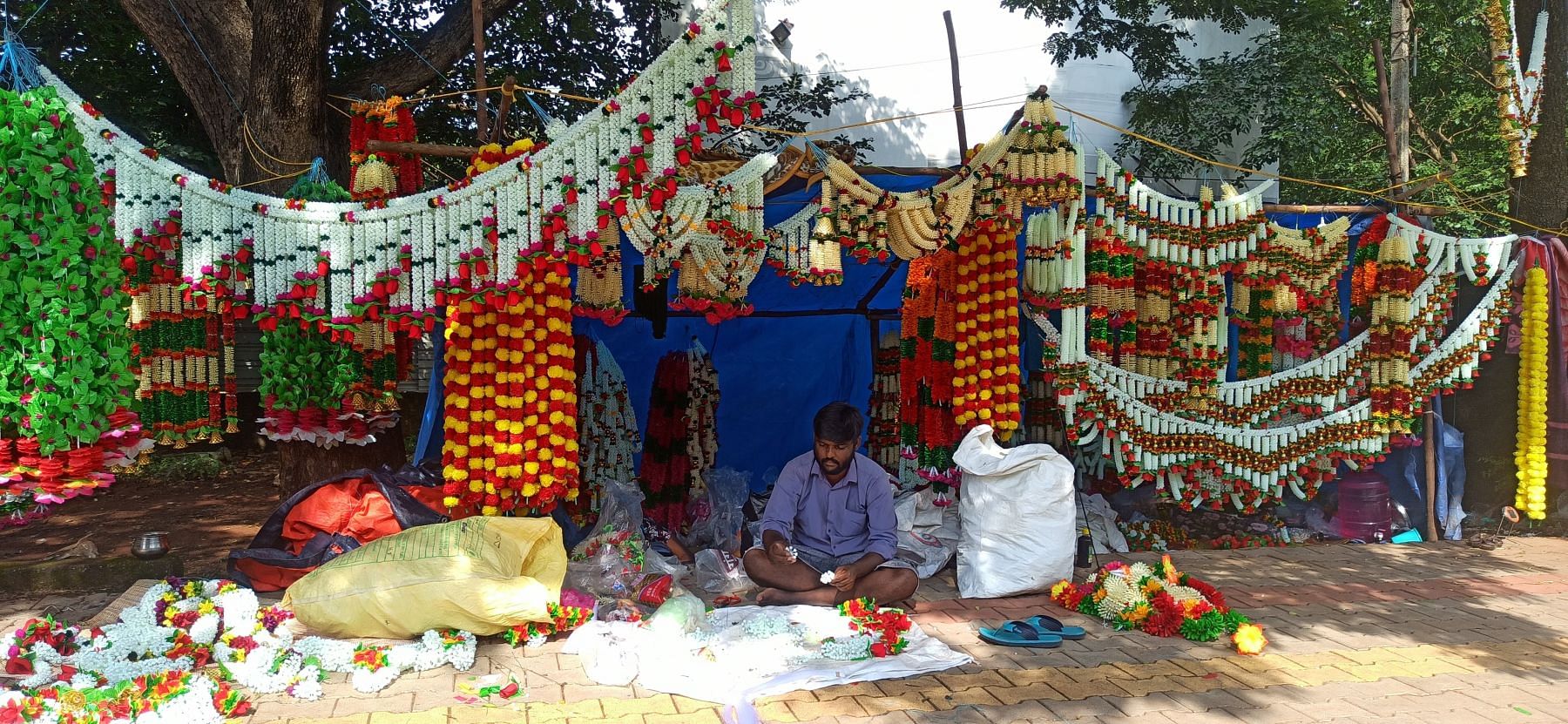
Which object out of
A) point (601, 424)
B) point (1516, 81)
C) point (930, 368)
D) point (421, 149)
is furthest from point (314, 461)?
point (1516, 81)

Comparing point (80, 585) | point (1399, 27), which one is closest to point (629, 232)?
point (80, 585)

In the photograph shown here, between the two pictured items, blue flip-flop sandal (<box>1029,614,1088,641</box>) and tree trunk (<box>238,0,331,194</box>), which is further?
tree trunk (<box>238,0,331,194</box>)

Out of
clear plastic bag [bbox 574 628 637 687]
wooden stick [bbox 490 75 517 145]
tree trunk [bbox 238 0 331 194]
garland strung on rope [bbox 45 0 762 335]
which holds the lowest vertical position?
clear plastic bag [bbox 574 628 637 687]

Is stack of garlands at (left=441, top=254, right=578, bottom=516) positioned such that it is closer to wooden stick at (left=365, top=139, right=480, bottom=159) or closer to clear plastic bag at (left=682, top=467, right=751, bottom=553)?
wooden stick at (left=365, top=139, right=480, bottom=159)

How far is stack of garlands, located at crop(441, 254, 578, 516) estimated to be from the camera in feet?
14.6

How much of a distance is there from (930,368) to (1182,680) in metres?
2.56

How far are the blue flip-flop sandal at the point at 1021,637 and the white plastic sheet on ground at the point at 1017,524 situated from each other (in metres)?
0.70

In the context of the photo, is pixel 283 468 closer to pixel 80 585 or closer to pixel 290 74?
pixel 80 585

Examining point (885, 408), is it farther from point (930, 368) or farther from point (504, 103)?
point (504, 103)

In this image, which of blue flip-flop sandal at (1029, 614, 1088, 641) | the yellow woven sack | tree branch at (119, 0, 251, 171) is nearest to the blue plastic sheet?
blue flip-flop sandal at (1029, 614, 1088, 641)

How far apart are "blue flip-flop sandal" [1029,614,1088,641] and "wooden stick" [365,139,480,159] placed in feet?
11.3

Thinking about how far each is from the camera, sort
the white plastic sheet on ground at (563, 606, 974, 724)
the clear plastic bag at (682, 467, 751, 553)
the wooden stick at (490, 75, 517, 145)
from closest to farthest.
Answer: the white plastic sheet on ground at (563, 606, 974, 724) < the wooden stick at (490, 75, 517, 145) < the clear plastic bag at (682, 467, 751, 553)

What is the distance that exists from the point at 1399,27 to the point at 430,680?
8.59m

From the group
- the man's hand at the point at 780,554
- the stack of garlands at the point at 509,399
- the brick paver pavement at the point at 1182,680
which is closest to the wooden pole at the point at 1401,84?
the brick paver pavement at the point at 1182,680
